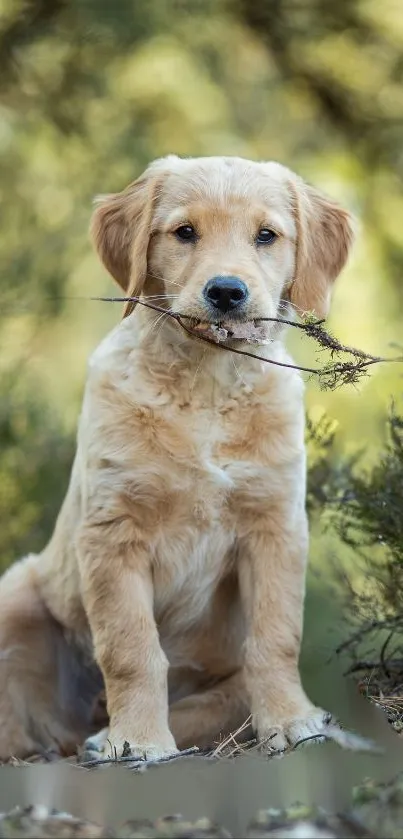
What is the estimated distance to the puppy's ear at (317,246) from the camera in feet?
12.4

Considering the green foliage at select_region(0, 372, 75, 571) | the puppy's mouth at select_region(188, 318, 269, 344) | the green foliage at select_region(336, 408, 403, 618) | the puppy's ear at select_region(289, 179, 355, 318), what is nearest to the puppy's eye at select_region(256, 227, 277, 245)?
the puppy's ear at select_region(289, 179, 355, 318)

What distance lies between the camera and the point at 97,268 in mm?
7543

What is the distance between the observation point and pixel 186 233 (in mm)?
3641

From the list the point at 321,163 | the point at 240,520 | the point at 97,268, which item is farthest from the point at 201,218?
the point at 321,163

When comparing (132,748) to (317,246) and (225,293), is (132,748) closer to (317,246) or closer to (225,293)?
(225,293)

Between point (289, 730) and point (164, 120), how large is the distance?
506 cm

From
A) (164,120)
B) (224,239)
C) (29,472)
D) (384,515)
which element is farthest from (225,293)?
(164,120)

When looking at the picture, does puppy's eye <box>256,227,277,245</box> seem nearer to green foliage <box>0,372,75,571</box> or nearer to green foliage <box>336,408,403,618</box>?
green foliage <box>336,408,403,618</box>

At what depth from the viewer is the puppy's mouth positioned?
342 centimetres

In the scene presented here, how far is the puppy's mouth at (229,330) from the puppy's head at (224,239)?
1.1 inches

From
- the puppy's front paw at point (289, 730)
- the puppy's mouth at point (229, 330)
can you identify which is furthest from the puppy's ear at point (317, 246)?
the puppy's front paw at point (289, 730)

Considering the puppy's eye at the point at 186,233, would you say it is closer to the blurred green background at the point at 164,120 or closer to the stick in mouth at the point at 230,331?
the stick in mouth at the point at 230,331

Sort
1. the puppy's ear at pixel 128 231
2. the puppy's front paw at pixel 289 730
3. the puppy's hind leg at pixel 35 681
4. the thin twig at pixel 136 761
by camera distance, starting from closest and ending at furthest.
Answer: the thin twig at pixel 136 761 < the puppy's front paw at pixel 289 730 < the puppy's ear at pixel 128 231 < the puppy's hind leg at pixel 35 681

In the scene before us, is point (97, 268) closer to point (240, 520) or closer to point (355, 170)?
point (355, 170)
